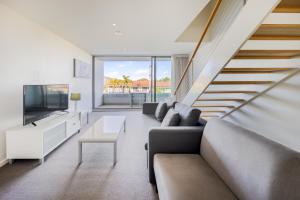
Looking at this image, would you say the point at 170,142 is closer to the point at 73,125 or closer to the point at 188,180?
the point at 188,180

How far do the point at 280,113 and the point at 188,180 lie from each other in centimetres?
212

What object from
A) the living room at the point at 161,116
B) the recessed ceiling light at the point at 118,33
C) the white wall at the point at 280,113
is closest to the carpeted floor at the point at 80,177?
the living room at the point at 161,116

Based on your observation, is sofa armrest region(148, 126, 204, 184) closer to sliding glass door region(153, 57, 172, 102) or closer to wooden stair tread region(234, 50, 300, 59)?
wooden stair tread region(234, 50, 300, 59)

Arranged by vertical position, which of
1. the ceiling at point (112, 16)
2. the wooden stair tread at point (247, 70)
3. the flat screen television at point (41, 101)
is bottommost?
the flat screen television at point (41, 101)

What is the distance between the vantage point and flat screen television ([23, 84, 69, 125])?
3303mm

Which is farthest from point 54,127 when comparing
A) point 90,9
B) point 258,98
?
point 258,98

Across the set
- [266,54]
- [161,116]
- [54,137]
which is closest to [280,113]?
[266,54]

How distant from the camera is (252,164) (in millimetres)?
1381

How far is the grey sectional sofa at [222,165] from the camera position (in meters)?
1.16

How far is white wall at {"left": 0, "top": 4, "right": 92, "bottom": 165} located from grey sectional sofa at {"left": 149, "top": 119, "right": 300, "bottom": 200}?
240 cm

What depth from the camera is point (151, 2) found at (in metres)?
3.12

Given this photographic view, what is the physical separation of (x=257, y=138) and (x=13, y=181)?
2747 millimetres

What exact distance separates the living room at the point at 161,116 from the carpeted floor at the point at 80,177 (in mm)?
17

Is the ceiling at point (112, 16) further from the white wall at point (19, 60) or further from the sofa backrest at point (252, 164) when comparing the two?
the sofa backrest at point (252, 164)
